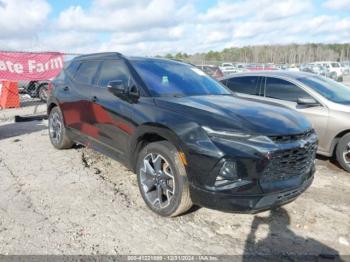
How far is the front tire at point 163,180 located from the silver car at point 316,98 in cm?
316

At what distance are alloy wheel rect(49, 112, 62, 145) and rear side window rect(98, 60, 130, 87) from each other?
165 centimetres

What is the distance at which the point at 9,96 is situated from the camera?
1307 centimetres

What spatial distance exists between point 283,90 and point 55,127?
4.29 meters

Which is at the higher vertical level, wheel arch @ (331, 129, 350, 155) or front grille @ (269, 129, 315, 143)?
front grille @ (269, 129, 315, 143)

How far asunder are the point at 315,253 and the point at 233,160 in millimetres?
1194

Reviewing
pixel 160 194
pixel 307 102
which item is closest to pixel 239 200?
pixel 160 194

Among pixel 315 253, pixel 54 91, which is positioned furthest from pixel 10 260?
pixel 54 91

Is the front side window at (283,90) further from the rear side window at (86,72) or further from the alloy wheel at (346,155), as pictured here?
the rear side window at (86,72)

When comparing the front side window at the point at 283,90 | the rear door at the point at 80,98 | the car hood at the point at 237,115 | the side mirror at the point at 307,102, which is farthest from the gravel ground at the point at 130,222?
the front side window at the point at 283,90

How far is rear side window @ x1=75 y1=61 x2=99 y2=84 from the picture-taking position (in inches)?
214

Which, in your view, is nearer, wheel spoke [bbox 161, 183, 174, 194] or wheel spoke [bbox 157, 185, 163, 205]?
wheel spoke [bbox 161, 183, 174, 194]

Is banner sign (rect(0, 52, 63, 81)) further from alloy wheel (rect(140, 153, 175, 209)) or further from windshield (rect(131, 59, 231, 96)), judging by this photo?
alloy wheel (rect(140, 153, 175, 209))

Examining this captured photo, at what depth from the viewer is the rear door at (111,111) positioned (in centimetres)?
439

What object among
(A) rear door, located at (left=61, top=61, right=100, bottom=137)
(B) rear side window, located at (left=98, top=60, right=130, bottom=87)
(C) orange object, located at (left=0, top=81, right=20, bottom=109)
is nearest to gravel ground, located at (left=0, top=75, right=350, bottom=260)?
(A) rear door, located at (left=61, top=61, right=100, bottom=137)
